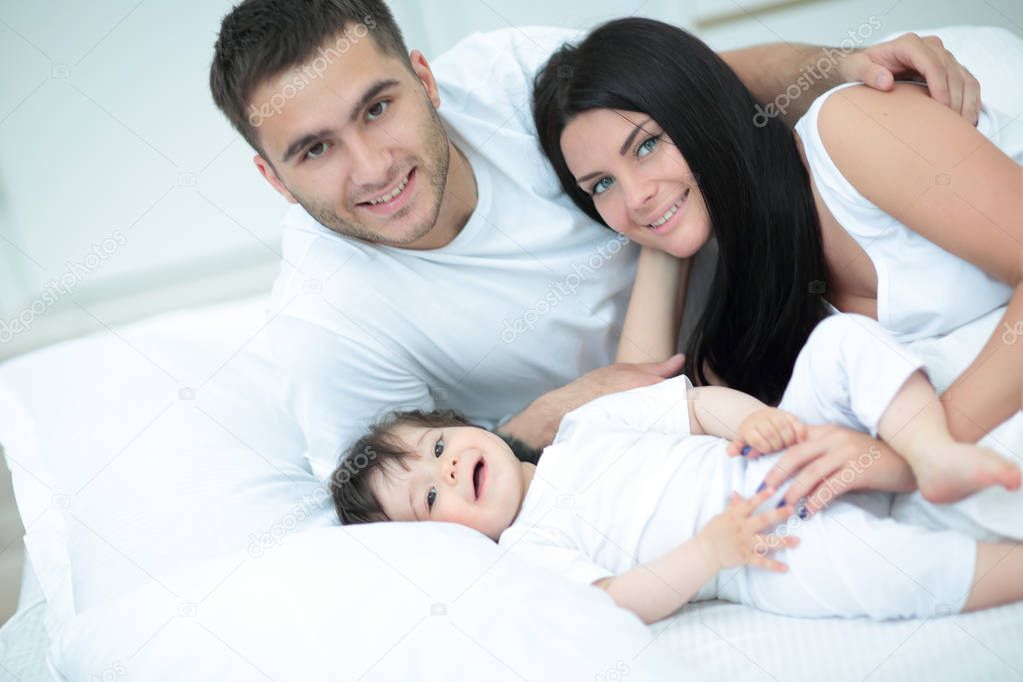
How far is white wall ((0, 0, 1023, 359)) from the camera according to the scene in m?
2.38

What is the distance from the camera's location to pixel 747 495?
115 centimetres

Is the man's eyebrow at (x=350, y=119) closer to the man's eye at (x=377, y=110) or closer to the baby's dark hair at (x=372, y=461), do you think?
the man's eye at (x=377, y=110)

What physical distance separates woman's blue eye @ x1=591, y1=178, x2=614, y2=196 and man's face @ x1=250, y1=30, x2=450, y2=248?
10.6 inches

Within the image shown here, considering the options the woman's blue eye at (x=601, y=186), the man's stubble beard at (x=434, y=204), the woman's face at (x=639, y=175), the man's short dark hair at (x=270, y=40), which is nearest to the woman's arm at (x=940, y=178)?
the woman's face at (x=639, y=175)

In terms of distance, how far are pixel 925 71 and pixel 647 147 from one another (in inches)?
16.4

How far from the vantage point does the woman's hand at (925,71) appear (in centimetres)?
131

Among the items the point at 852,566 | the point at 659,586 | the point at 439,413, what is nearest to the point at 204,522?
the point at 439,413

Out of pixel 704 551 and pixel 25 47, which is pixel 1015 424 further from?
pixel 25 47

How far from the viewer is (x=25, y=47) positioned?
7.80 feet

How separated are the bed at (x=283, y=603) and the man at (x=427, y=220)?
0.74 ft

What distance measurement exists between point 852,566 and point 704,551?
165 mm

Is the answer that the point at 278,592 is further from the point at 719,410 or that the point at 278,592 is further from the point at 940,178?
the point at 940,178

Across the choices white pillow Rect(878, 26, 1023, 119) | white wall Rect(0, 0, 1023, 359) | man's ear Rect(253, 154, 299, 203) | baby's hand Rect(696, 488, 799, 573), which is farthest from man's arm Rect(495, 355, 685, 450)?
white wall Rect(0, 0, 1023, 359)

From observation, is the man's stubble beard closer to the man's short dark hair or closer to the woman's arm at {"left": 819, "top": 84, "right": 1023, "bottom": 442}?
the man's short dark hair
